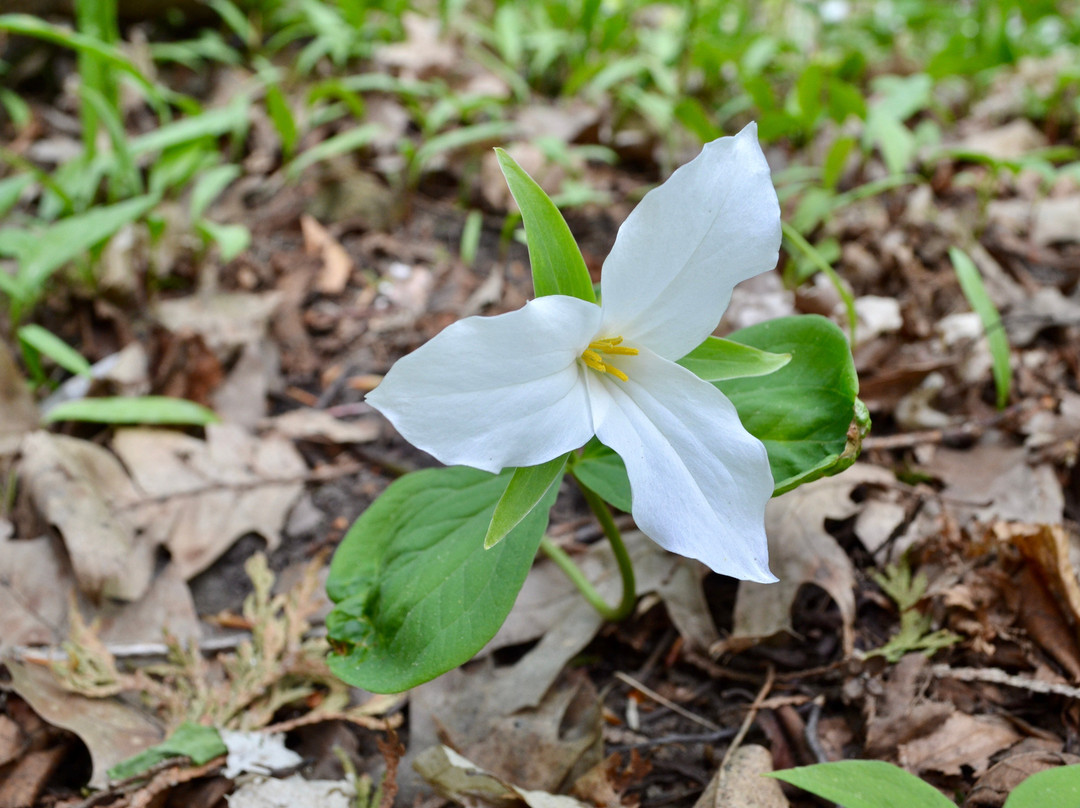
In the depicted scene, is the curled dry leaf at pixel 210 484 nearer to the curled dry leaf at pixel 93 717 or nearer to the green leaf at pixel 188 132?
the curled dry leaf at pixel 93 717

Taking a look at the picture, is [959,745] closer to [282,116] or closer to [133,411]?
[133,411]

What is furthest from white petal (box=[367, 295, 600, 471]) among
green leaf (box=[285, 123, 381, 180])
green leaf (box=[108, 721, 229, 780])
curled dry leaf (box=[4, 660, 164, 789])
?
green leaf (box=[285, 123, 381, 180])

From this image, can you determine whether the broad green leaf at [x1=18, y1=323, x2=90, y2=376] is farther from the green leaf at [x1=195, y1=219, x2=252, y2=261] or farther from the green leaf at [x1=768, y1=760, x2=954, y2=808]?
the green leaf at [x1=768, y1=760, x2=954, y2=808]

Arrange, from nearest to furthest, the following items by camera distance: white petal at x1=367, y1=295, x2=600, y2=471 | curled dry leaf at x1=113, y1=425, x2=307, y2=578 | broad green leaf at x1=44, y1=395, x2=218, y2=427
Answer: white petal at x1=367, y1=295, x2=600, y2=471 < curled dry leaf at x1=113, y1=425, x2=307, y2=578 < broad green leaf at x1=44, y1=395, x2=218, y2=427

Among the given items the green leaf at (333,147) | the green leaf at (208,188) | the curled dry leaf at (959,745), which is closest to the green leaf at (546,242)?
the curled dry leaf at (959,745)

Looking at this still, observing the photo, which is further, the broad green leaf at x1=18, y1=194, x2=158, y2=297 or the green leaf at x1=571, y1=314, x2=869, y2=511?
the broad green leaf at x1=18, y1=194, x2=158, y2=297

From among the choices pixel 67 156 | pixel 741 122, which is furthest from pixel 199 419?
pixel 741 122
